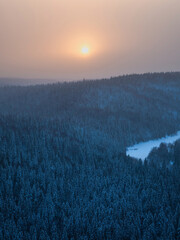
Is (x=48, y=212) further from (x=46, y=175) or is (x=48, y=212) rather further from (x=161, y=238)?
(x=161, y=238)

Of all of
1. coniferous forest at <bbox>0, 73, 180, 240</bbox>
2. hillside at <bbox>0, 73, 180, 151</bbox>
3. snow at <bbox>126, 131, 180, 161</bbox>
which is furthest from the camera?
hillside at <bbox>0, 73, 180, 151</bbox>

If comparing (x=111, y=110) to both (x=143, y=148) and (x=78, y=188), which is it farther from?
(x=78, y=188)

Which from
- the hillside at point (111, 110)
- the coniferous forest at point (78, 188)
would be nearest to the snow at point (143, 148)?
the hillside at point (111, 110)

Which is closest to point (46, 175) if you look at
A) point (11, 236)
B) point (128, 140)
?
point (11, 236)

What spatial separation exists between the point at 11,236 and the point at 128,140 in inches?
3579

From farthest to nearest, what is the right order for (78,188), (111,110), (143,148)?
(111,110) → (143,148) → (78,188)

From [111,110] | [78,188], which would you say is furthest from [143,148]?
[78,188]

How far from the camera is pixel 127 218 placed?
42500 millimetres

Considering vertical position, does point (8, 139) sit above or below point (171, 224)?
above

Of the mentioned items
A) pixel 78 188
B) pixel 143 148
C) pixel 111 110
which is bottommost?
pixel 143 148

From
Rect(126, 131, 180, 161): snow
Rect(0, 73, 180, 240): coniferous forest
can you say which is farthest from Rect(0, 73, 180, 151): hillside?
Rect(0, 73, 180, 240): coniferous forest

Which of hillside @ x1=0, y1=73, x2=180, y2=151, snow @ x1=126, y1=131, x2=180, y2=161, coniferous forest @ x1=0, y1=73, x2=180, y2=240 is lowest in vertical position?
snow @ x1=126, y1=131, x2=180, y2=161

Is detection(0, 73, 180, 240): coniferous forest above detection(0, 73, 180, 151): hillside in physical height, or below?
below

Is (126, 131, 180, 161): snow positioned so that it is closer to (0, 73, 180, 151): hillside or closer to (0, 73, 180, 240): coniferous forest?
(0, 73, 180, 151): hillside
